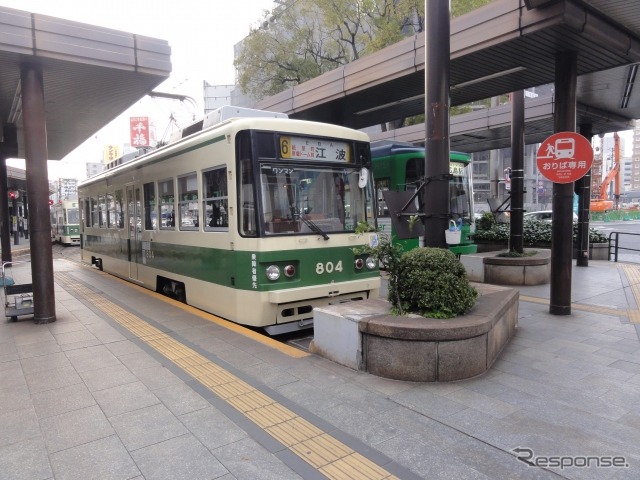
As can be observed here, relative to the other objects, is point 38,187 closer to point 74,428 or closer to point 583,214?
point 74,428

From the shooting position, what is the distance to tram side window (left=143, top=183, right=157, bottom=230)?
28.0 feet

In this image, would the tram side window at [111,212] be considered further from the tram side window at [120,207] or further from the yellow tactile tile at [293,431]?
the yellow tactile tile at [293,431]

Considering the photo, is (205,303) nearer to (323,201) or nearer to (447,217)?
(323,201)

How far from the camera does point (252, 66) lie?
2312 centimetres

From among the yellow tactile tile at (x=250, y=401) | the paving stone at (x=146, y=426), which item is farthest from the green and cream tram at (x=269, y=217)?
the paving stone at (x=146, y=426)

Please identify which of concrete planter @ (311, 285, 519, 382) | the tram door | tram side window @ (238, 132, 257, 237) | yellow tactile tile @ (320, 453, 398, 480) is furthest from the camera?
the tram door

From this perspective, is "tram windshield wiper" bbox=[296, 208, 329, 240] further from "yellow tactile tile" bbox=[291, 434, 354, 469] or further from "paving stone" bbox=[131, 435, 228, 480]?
"paving stone" bbox=[131, 435, 228, 480]

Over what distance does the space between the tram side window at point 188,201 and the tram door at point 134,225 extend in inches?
88.5

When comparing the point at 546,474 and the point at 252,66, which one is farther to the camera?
the point at 252,66

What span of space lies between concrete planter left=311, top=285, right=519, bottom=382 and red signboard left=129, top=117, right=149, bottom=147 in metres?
34.0

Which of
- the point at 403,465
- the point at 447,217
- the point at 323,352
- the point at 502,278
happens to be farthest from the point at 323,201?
the point at 502,278

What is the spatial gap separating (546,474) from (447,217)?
10.3ft

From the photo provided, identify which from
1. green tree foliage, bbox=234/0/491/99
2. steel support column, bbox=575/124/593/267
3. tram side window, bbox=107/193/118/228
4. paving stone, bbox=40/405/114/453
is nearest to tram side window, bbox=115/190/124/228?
tram side window, bbox=107/193/118/228

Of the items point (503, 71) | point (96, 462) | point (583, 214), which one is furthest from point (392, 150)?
point (96, 462)
